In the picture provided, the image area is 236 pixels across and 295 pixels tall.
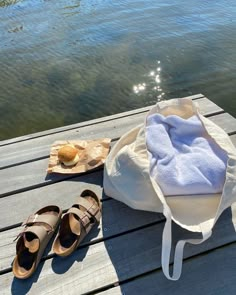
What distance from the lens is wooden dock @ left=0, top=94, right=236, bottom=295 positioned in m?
1.51

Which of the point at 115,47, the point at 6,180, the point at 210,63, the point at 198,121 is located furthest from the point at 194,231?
the point at 115,47

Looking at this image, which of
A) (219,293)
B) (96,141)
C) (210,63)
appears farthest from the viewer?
(210,63)

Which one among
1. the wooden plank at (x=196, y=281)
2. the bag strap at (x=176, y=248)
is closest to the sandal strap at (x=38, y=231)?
the wooden plank at (x=196, y=281)

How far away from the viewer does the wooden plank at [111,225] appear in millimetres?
1699

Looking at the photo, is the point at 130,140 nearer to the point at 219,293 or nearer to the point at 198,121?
the point at 198,121

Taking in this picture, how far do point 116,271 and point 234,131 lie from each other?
1.34 m

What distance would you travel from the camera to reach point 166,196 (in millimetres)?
1668

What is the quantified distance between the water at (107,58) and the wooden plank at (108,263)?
7.06 feet

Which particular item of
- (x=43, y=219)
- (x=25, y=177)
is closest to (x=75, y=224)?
(x=43, y=219)

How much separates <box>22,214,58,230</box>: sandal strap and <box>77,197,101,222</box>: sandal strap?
0.51 ft

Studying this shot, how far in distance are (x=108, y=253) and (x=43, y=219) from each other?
1.20ft

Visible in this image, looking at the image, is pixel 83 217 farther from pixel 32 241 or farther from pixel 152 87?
pixel 152 87

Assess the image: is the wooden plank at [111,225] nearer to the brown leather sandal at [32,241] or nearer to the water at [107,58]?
the brown leather sandal at [32,241]

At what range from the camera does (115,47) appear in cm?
486
